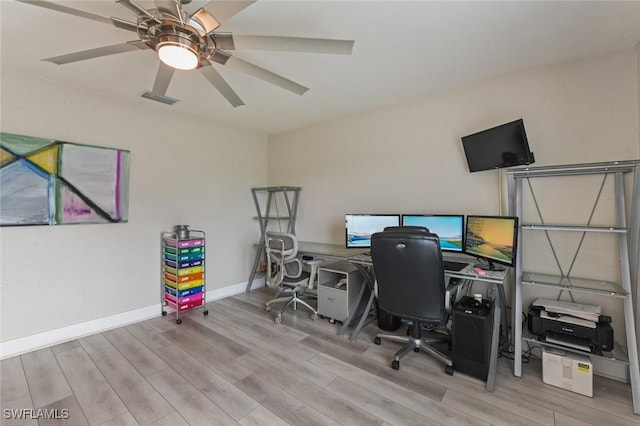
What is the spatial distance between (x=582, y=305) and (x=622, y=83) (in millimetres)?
1705

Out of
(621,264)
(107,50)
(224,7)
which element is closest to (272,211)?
(107,50)

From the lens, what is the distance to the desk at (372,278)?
2000mm

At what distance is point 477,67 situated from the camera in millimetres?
2359

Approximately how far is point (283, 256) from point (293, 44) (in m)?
2.17

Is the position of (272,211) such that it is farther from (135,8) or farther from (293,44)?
(135,8)

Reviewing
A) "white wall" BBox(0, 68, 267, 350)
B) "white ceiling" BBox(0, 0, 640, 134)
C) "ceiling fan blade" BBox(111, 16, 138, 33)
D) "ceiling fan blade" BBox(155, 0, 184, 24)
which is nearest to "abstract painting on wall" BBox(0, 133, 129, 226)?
"white wall" BBox(0, 68, 267, 350)

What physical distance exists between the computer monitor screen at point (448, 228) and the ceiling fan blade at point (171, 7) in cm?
245

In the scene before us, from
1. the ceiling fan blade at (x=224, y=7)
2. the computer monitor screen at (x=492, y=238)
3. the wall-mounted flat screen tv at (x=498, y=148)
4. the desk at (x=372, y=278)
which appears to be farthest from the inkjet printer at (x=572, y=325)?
the ceiling fan blade at (x=224, y=7)

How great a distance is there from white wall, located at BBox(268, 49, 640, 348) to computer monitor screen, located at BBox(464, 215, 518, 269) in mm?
307

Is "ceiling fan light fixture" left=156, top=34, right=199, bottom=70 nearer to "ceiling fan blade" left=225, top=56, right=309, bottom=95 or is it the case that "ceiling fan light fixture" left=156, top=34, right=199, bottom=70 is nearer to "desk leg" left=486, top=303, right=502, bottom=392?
"ceiling fan blade" left=225, top=56, right=309, bottom=95

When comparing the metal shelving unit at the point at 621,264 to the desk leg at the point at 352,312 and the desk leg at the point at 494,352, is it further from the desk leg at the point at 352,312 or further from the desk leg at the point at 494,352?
the desk leg at the point at 352,312

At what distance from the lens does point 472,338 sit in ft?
6.77

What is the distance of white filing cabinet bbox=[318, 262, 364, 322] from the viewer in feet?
9.61

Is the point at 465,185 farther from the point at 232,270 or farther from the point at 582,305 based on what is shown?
the point at 232,270
